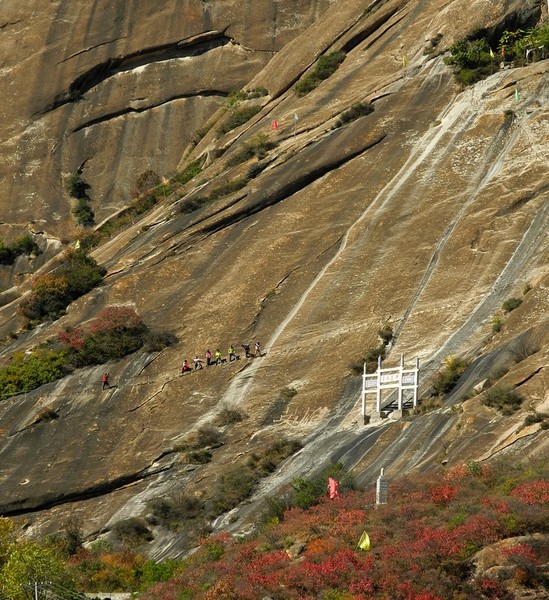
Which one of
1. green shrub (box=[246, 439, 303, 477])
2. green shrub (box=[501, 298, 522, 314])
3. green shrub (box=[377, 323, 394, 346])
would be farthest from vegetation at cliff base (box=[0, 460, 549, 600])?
green shrub (box=[501, 298, 522, 314])

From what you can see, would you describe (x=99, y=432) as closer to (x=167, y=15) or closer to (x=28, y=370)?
(x=28, y=370)

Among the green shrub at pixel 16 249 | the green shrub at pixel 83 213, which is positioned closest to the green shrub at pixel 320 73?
the green shrub at pixel 83 213

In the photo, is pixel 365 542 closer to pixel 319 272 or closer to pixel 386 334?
pixel 386 334

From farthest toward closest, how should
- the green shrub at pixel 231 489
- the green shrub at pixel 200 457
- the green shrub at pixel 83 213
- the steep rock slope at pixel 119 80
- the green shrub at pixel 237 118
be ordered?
the steep rock slope at pixel 119 80 < the green shrub at pixel 83 213 < the green shrub at pixel 237 118 < the green shrub at pixel 200 457 < the green shrub at pixel 231 489

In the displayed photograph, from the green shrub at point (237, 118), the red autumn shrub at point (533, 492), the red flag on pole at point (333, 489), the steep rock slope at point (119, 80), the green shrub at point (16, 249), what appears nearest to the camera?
the red autumn shrub at point (533, 492)

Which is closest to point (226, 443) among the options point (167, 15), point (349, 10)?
point (349, 10)

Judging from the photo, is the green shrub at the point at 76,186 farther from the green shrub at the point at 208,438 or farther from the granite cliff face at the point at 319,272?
the green shrub at the point at 208,438
